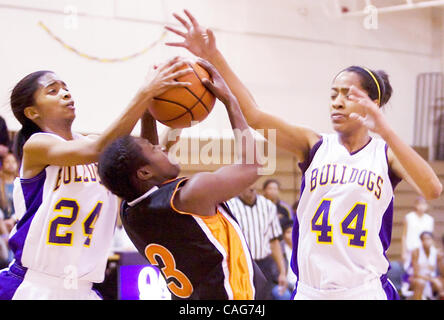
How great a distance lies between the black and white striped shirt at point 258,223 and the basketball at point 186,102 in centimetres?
411

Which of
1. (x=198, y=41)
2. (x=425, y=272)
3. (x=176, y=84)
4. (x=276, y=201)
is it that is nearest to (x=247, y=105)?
(x=198, y=41)

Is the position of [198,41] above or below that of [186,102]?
above

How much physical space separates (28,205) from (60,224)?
0.22 m

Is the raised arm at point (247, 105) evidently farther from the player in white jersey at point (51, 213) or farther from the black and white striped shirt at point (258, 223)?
the black and white striped shirt at point (258, 223)

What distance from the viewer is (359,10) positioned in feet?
34.1

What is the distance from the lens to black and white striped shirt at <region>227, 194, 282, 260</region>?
7027 millimetres

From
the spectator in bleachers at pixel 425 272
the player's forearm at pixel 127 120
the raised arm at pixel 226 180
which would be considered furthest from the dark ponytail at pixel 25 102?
the spectator in bleachers at pixel 425 272

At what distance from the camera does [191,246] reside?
2.62 metres

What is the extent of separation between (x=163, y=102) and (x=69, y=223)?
2.82 ft

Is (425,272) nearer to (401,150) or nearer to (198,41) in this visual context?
(401,150)

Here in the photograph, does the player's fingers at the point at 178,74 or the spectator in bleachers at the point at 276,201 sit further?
the spectator in bleachers at the point at 276,201

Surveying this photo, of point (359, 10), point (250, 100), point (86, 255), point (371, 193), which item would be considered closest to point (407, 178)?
point (371, 193)

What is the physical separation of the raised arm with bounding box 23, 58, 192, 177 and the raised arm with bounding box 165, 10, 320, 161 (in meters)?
0.42

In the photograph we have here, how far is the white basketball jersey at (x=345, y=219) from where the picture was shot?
120 inches
